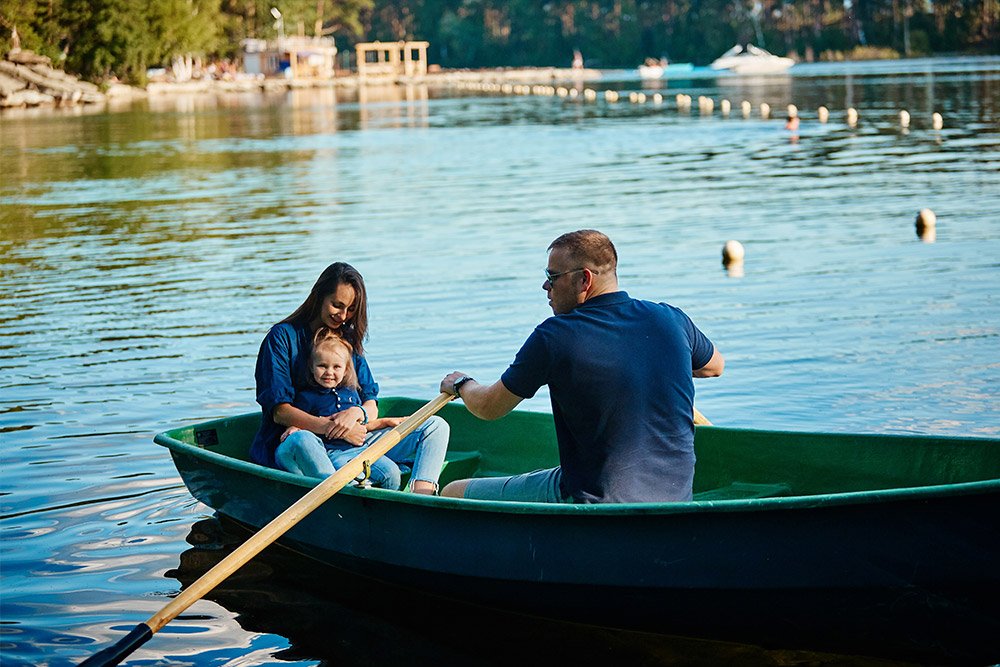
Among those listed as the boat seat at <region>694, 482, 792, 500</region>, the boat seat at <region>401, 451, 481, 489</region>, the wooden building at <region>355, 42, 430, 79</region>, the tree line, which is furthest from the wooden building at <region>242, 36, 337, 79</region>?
the boat seat at <region>694, 482, 792, 500</region>

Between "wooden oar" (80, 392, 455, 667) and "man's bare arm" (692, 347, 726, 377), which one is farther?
"man's bare arm" (692, 347, 726, 377)

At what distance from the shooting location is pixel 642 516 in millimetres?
5570

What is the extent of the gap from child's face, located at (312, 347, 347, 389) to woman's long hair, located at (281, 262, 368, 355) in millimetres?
112

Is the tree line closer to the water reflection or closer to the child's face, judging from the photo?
the child's face

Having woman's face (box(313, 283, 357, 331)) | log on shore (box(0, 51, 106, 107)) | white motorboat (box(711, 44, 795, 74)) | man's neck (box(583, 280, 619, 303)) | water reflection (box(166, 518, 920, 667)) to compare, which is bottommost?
water reflection (box(166, 518, 920, 667))

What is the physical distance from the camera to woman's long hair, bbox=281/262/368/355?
7094 millimetres

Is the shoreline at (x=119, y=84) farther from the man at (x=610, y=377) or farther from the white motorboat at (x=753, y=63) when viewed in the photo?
the man at (x=610, y=377)

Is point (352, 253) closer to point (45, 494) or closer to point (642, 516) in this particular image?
point (45, 494)

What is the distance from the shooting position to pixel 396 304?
1455 cm

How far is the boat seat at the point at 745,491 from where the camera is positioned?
694 cm

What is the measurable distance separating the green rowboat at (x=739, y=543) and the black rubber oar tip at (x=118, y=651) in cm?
116

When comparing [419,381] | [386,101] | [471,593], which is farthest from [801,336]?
[386,101]

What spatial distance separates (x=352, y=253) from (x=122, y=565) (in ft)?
36.9

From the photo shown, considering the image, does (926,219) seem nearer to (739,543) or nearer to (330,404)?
(330,404)
